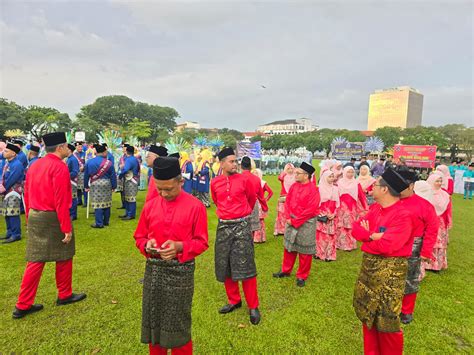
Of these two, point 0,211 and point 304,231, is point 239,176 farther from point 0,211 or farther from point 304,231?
point 0,211

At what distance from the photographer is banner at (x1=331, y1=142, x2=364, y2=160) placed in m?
16.3

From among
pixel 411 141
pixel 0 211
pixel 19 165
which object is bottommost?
pixel 0 211

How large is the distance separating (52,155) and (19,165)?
2989 millimetres

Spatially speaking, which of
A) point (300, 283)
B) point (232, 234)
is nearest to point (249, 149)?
point (300, 283)

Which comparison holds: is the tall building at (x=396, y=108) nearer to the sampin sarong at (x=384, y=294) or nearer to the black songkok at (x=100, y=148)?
the black songkok at (x=100, y=148)

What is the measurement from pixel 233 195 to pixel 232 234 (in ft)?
1.60

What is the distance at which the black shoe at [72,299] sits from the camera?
147 inches

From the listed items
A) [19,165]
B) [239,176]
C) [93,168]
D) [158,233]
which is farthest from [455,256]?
[19,165]

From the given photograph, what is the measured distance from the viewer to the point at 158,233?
7.30 ft

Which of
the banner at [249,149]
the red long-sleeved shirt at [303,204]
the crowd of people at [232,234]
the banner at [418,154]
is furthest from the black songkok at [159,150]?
the banner at [418,154]

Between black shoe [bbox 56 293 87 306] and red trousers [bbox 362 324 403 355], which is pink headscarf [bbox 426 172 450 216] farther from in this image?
black shoe [bbox 56 293 87 306]

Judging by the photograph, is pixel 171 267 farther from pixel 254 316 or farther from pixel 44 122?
pixel 44 122

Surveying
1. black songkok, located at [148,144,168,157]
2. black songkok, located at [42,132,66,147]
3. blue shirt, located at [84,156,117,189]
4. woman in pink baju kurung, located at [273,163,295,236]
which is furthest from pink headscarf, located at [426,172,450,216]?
blue shirt, located at [84,156,117,189]

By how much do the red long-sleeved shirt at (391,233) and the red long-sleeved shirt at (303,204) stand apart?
70.4 inches
